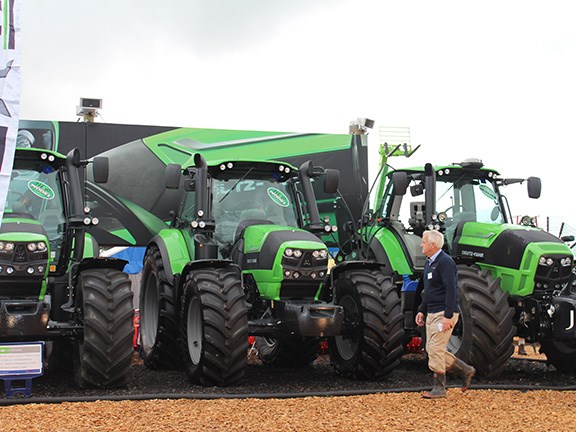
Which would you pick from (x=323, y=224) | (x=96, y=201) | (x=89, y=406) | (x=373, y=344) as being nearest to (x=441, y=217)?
(x=323, y=224)

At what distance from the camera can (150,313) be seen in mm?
11984

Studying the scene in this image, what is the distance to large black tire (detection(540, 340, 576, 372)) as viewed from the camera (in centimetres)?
1080

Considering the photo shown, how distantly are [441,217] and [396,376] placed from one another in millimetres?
2125

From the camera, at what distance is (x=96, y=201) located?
48.7 feet

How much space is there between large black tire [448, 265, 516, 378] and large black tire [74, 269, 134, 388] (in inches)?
143

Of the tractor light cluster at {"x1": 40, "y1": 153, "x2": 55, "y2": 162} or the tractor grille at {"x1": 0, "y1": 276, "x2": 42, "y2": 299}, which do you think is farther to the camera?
the tractor light cluster at {"x1": 40, "y1": 153, "x2": 55, "y2": 162}

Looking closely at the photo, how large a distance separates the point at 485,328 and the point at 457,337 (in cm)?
64

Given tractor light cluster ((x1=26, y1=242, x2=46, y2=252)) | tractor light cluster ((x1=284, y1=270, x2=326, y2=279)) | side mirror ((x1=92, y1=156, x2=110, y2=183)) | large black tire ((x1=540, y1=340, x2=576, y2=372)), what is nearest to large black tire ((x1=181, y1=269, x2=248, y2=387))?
tractor light cluster ((x1=284, y1=270, x2=326, y2=279))

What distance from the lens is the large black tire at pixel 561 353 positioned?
35.4 feet

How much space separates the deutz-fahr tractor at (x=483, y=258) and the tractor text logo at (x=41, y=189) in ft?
13.9

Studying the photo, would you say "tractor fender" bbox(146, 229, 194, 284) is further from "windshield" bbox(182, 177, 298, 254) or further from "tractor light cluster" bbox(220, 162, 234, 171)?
"tractor light cluster" bbox(220, 162, 234, 171)

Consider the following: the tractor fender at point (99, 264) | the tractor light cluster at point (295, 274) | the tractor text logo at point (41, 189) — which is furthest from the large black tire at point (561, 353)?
the tractor text logo at point (41, 189)

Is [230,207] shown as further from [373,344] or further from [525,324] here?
[525,324]

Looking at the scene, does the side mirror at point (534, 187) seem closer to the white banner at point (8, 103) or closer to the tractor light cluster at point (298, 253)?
the tractor light cluster at point (298, 253)
